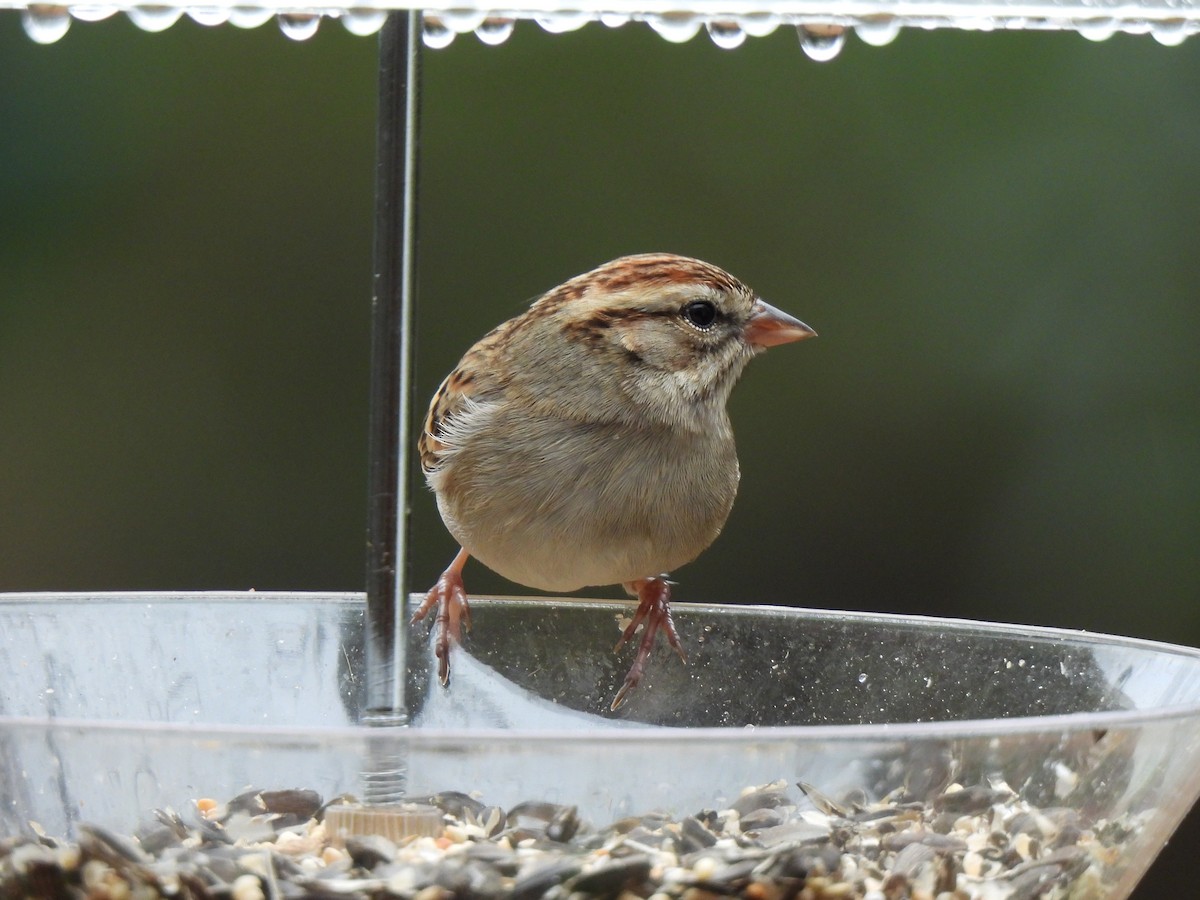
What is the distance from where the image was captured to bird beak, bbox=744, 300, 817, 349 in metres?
2.02

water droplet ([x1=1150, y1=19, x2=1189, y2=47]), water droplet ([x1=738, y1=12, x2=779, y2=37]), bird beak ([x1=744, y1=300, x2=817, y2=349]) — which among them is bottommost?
bird beak ([x1=744, y1=300, x2=817, y2=349])

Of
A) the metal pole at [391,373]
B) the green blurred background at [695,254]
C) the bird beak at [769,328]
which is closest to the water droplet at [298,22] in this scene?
the metal pole at [391,373]

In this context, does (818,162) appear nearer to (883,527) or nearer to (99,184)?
(883,527)

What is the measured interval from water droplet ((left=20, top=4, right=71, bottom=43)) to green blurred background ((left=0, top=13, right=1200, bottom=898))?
2.72 meters

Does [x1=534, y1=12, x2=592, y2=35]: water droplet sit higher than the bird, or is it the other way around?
[x1=534, y1=12, x2=592, y2=35]: water droplet

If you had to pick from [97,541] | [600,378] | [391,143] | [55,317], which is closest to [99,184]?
[55,317]

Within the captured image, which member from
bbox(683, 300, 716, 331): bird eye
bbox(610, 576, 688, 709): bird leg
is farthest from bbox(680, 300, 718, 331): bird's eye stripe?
bbox(610, 576, 688, 709): bird leg

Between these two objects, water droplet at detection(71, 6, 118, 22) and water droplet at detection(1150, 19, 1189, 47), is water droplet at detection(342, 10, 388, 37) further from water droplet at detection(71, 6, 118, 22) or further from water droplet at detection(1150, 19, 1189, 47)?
water droplet at detection(1150, 19, 1189, 47)

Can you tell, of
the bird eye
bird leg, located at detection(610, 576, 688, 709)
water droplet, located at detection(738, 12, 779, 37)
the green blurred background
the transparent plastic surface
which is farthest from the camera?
the green blurred background

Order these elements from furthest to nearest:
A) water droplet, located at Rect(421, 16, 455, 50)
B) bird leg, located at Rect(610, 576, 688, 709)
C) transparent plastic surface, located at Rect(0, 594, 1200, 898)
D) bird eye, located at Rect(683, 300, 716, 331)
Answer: bird eye, located at Rect(683, 300, 716, 331), bird leg, located at Rect(610, 576, 688, 709), water droplet, located at Rect(421, 16, 455, 50), transparent plastic surface, located at Rect(0, 594, 1200, 898)

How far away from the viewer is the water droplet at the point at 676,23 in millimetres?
956

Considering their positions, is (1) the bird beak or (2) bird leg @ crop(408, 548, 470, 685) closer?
(2) bird leg @ crop(408, 548, 470, 685)

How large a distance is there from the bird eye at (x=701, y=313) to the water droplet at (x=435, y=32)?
0.82m

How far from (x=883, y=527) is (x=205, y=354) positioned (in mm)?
1672
